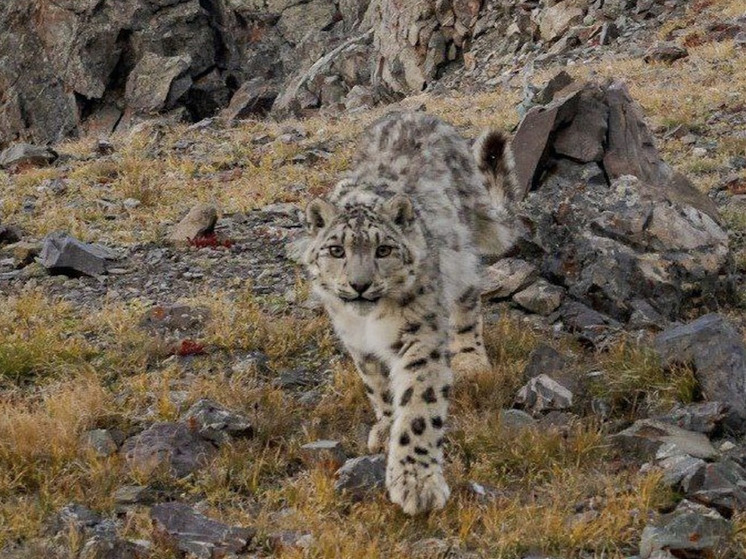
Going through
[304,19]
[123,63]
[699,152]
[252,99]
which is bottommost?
[252,99]

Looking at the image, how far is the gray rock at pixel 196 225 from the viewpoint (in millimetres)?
14859

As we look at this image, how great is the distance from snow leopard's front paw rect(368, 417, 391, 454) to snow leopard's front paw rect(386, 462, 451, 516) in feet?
3.01

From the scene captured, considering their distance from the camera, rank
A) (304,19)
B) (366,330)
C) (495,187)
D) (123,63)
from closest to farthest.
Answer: (366,330) < (495,187) < (123,63) < (304,19)

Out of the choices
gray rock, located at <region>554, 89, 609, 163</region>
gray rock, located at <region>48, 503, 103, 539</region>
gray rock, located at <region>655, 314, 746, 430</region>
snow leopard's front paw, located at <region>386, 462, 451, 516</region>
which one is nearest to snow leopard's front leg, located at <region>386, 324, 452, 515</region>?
snow leopard's front paw, located at <region>386, 462, 451, 516</region>

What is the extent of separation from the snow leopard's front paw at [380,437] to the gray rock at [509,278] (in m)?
3.87

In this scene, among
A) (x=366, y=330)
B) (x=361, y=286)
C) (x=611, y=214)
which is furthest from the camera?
(x=611, y=214)

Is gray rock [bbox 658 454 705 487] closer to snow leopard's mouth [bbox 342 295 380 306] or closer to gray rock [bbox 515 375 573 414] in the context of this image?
gray rock [bbox 515 375 573 414]

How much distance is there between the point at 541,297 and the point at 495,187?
57.1 inches

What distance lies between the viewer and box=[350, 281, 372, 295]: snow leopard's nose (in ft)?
22.0

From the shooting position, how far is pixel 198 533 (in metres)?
5.95

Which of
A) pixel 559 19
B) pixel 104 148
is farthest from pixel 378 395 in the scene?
pixel 559 19

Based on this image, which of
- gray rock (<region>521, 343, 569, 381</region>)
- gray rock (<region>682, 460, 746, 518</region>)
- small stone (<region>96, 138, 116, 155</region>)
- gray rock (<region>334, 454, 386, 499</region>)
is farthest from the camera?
small stone (<region>96, 138, 116, 155</region>)

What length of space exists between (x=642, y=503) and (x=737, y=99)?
17.5m

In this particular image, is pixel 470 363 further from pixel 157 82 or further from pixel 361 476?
pixel 157 82
